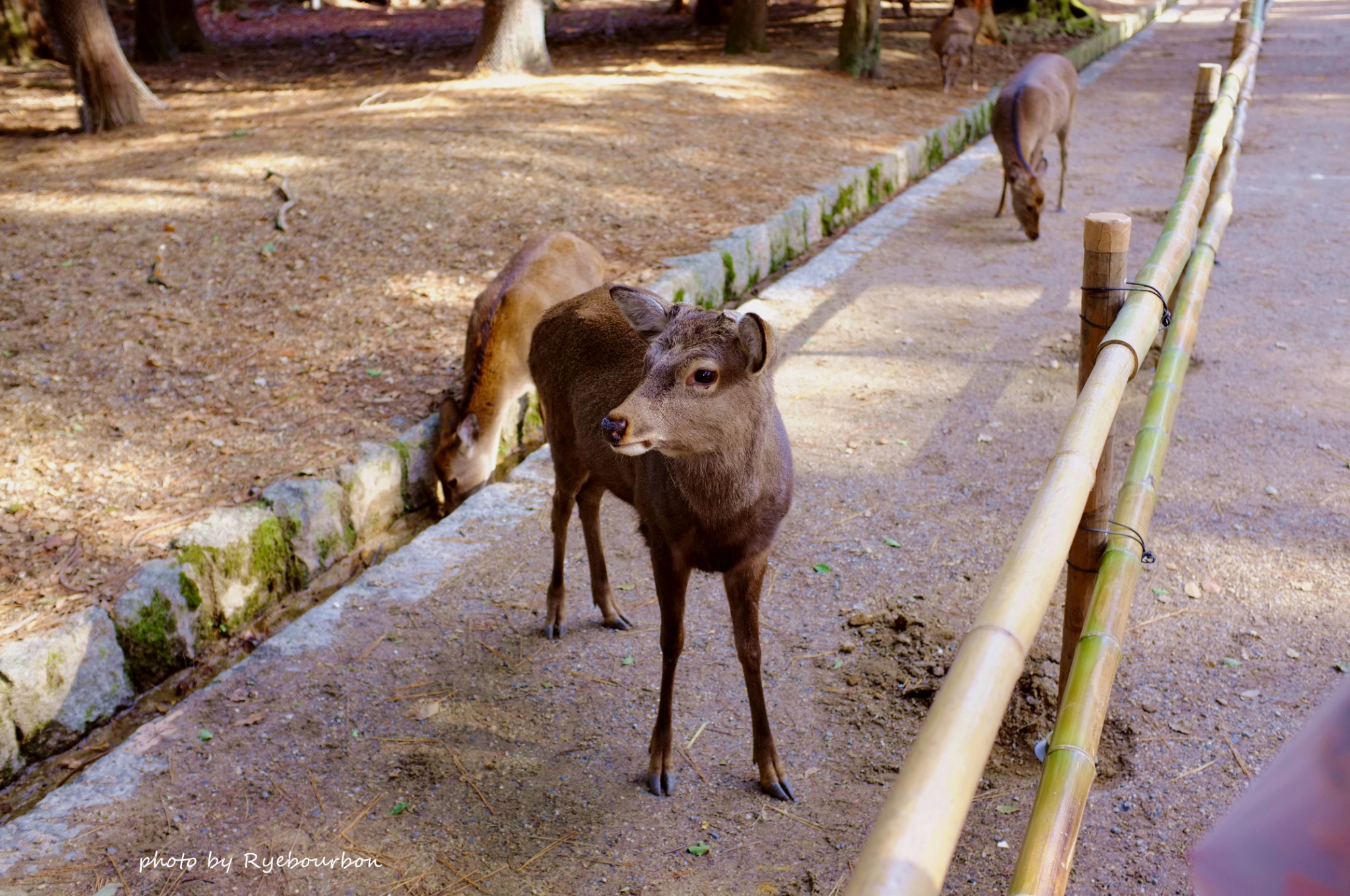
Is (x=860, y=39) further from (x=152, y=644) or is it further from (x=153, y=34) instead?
(x=152, y=644)

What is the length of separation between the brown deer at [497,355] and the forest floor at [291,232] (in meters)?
0.32

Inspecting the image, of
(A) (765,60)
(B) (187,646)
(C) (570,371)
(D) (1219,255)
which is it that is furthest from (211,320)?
(A) (765,60)

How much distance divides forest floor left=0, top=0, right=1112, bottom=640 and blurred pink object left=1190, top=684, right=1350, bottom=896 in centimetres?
350

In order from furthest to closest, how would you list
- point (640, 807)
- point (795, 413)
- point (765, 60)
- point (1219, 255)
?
point (765, 60) < point (1219, 255) < point (795, 413) < point (640, 807)

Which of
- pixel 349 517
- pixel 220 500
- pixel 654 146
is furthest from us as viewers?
pixel 654 146

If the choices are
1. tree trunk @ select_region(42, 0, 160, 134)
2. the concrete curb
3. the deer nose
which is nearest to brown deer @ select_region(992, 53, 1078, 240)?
the concrete curb

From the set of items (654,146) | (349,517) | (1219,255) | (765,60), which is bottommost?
(349,517)

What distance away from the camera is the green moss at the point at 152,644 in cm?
354

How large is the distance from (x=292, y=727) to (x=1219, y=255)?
672cm

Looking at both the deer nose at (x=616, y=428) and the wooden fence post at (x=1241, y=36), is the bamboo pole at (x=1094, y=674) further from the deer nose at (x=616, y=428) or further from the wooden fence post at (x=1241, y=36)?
the wooden fence post at (x=1241, y=36)

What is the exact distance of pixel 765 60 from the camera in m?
13.8

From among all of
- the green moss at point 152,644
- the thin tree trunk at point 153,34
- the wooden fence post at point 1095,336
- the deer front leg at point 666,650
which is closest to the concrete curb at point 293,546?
the green moss at point 152,644

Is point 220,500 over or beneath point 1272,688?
over

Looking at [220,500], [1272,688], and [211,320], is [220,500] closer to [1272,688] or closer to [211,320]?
[211,320]
